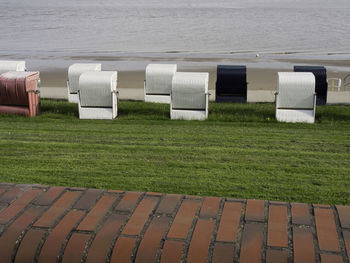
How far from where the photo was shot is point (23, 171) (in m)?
5.57

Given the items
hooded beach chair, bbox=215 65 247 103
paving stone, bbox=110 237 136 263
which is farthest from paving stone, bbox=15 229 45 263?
hooded beach chair, bbox=215 65 247 103

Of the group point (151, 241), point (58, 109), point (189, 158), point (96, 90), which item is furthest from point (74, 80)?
point (151, 241)

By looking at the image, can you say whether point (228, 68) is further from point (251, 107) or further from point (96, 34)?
point (96, 34)

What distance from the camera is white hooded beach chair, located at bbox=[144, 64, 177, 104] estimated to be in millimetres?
13414

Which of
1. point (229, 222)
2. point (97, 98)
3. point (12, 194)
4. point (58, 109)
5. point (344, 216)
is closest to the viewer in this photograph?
point (229, 222)

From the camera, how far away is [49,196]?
3.62m

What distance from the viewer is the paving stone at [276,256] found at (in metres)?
2.83

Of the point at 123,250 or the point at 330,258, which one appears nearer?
the point at 330,258

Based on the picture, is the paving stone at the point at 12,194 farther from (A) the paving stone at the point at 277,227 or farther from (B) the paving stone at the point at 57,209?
(A) the paving stone at the point at 277,227

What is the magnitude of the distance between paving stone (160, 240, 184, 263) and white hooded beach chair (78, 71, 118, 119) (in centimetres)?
833

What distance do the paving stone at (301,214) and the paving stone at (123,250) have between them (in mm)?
1044

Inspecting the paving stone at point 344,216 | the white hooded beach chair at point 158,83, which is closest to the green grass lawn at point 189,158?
the paving stone at point 344,216

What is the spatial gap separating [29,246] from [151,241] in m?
0.74

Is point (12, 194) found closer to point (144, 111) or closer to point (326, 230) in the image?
point (326, 230)
